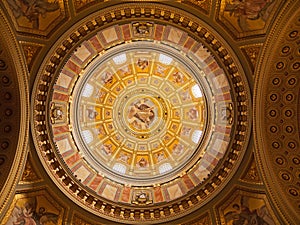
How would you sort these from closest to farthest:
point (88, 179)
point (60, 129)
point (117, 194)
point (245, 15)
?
point (245, 15) < point (60, 129) < point (117, 194) < point (88, 179)

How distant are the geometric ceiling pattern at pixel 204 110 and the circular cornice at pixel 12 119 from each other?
0.13ft

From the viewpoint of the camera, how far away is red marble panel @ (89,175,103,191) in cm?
1791

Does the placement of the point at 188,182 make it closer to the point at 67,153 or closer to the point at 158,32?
the point at 67,153

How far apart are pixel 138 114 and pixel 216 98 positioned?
678 cm

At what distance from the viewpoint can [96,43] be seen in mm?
16812

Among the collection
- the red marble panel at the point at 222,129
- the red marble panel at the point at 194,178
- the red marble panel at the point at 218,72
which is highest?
the red marble panel at the point at 218,72

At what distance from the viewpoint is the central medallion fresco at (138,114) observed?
20062mm

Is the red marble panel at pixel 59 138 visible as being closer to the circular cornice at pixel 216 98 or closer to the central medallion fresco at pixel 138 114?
the circular cornice at pixel 216 98

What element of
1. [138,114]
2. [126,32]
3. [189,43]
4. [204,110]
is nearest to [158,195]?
[204,110]

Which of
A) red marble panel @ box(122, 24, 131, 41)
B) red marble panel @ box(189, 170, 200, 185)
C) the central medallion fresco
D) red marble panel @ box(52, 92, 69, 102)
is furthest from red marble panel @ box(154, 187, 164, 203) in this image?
red marble panel @ box(122, 24, 131, 41)

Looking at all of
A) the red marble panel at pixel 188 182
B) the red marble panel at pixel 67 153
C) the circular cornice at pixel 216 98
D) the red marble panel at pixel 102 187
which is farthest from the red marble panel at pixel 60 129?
the red marble panel at pixel 188 182

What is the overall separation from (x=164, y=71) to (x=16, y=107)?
968cm

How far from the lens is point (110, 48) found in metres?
17.7

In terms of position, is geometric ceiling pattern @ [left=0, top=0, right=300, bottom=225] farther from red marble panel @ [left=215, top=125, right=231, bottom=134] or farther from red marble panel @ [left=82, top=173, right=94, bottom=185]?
red marble panel @ [left=215, top=125, right=231, bottom=134]
